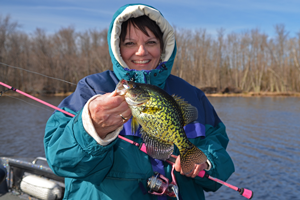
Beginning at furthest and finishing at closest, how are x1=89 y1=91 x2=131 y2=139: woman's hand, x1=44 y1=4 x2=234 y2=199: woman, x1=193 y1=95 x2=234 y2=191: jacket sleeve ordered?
x1=193 y1=95 x2=234 y2=191: jacket sleeve < x1=44 y1=4 x2=234 y2=199: woman < x1=89 y1=91 x2=131 y2=139: woman's hand

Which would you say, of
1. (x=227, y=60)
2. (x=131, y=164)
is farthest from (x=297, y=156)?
(x=227, y=60)

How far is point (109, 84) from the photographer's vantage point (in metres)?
A: 2.08

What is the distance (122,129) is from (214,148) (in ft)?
2.37

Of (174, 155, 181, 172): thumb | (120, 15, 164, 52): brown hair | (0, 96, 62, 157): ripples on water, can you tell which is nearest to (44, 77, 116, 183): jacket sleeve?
(174, 155, 181, 172): thumb

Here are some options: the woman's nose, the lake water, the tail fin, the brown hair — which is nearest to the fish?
the tail fin

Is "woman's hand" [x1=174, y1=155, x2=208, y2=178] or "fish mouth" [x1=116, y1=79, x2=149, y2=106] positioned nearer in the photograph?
"fish mouth" [x1=116, y1=79, x2=149, y2=106]

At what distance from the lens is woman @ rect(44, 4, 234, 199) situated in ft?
4.96

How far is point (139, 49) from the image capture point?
2102mm

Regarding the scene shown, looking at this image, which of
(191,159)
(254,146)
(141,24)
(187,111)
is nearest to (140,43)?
(141,24)

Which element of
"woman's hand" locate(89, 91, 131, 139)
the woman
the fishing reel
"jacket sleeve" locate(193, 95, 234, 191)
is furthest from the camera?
"jacket sleeve" locate(193, 95, 234, 191)

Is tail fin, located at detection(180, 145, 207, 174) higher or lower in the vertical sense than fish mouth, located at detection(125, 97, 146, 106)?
lower

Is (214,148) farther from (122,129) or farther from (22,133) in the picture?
(22,133)

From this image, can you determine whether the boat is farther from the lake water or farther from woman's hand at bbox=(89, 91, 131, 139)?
woman's hand at bbox=(89, 91, 131, 139)

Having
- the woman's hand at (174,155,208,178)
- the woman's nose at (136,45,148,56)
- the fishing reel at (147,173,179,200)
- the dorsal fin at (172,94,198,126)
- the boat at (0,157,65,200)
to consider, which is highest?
the woman's nose at (136,45,148,56)
